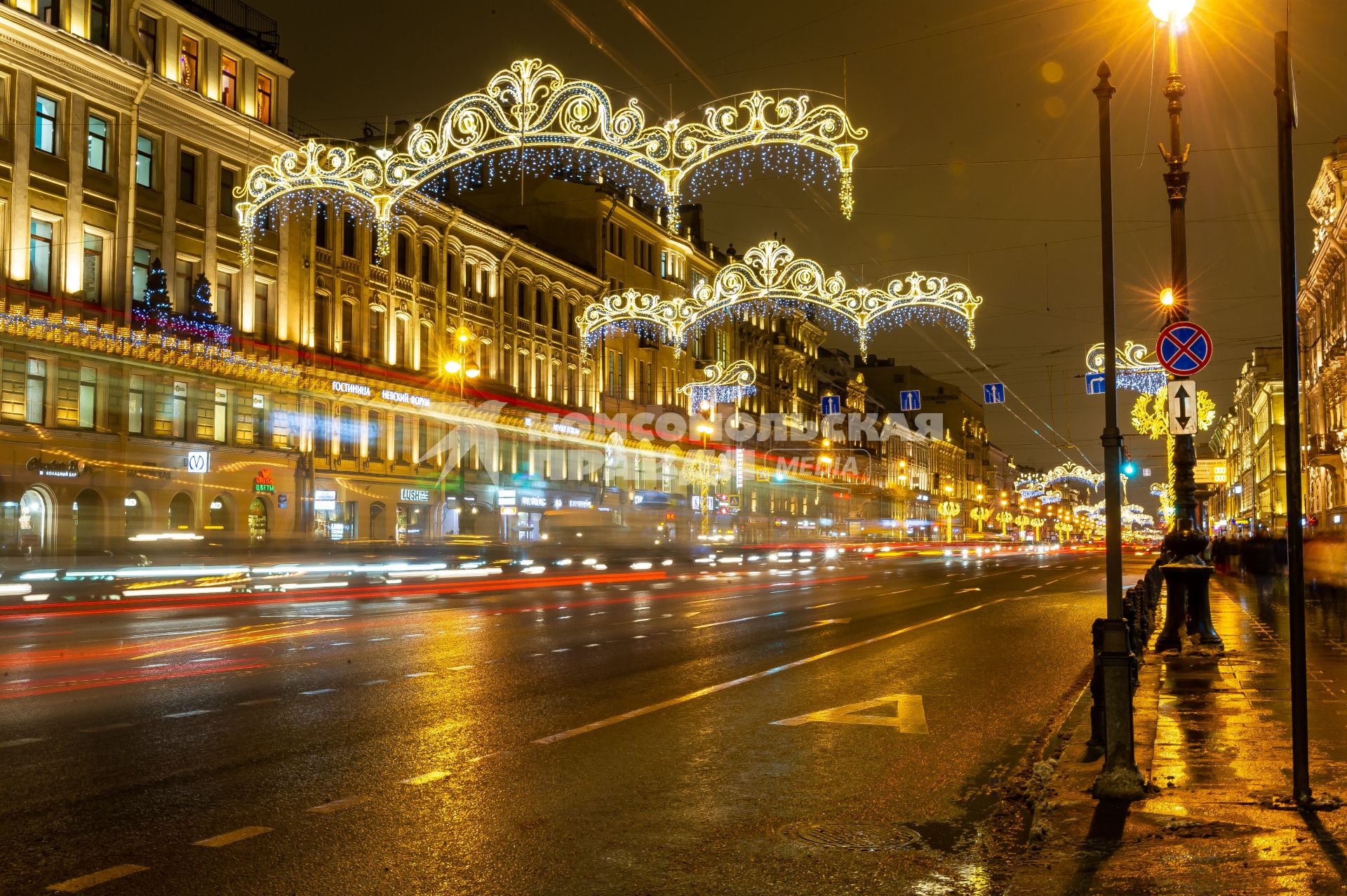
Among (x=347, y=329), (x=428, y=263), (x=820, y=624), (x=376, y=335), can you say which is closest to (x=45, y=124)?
(x=347, y=329)

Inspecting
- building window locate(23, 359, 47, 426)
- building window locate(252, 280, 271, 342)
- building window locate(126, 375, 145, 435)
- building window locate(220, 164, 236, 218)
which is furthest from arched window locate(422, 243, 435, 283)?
building window locate(23, 359, 47, 426)

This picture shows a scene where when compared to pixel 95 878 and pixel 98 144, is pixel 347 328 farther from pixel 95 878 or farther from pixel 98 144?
pixel 95 878

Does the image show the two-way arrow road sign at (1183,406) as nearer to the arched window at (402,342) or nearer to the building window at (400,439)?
the building window at (400,439)

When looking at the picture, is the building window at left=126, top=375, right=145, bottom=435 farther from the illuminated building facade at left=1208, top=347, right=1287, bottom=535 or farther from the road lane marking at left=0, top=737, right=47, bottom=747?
the illuminated building facade at left=1208, top=347, right=1287, bottom=535

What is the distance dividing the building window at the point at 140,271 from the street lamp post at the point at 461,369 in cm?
911

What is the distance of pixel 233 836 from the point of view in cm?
671

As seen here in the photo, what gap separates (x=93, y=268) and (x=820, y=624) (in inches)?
966

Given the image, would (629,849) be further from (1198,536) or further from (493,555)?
(493,555)

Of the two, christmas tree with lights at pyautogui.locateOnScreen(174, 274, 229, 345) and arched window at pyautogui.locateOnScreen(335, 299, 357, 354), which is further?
arched window at pyautogui.locateOnScreen(335, 299, 357, 354)

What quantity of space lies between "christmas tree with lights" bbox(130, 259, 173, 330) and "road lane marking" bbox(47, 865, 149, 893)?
33.5m

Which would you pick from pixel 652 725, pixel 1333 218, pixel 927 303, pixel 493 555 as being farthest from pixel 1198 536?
pixel 1333 218

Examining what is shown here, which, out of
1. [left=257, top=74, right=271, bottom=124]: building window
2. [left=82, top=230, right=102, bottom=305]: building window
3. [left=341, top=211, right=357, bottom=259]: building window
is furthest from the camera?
[left=341, top=211, right=357, bottom=259]: building window

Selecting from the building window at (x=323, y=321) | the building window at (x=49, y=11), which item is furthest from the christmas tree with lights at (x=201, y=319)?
the building window at (x=49, y=11)

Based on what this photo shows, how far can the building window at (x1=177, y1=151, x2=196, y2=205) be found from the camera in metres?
39.0
